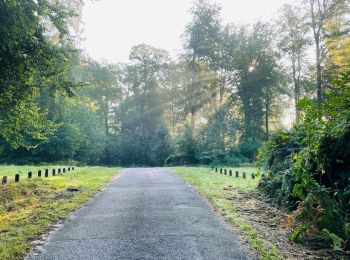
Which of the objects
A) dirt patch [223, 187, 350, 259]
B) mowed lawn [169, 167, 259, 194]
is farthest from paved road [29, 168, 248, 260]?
mowed lawn [169, 167, 259, 194]

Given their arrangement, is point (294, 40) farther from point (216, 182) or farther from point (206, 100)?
point (216, 182)

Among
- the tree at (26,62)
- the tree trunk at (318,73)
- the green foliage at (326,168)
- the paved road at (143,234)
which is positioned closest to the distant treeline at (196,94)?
the tree trunk at (318,73)

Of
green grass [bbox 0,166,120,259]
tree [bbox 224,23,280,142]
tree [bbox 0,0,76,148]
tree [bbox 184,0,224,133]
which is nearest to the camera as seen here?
green grass [bbox 0,166,120,259]

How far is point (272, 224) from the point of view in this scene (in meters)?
7.37

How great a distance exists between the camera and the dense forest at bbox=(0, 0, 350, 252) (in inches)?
287

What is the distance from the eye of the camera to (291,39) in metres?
38.8

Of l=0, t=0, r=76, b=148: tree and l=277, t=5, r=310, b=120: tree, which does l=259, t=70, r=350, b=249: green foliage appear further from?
l=277, t=5, r=310, b=120: tree

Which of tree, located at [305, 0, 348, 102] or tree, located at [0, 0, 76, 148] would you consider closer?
tree, located at [0, 0, 76, 148]

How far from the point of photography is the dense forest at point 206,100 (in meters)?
7.29

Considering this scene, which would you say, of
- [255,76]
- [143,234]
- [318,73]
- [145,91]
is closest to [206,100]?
[255,76]

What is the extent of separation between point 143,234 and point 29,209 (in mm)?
4311

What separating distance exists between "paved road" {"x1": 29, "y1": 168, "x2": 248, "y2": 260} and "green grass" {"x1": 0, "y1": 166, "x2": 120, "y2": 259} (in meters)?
0.40

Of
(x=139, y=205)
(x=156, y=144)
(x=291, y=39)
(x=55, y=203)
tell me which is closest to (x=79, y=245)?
(x=139, y=205)

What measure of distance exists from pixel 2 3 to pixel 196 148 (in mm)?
29372
